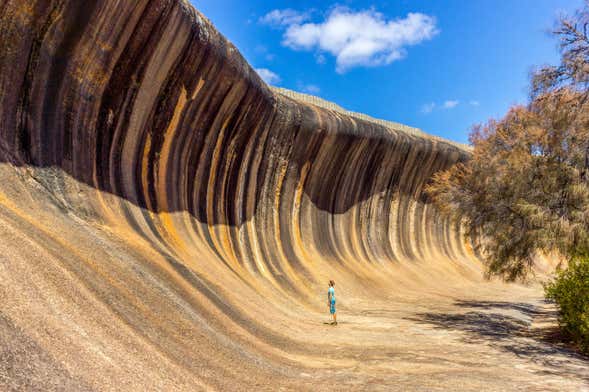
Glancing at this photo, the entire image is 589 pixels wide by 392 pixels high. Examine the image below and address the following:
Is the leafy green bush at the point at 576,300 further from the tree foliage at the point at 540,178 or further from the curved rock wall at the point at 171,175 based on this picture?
the curved rock wall at the point at 171,175

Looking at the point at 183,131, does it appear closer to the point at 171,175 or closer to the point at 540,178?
the point at 171,175

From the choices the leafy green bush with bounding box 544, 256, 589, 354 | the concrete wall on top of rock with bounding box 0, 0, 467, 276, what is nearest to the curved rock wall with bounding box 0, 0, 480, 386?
the concrete wall on top of rock with bounding box 0, 0, 467, 276

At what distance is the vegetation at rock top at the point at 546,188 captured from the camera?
32.8 feet

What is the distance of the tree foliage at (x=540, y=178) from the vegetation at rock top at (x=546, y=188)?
0.02 meters

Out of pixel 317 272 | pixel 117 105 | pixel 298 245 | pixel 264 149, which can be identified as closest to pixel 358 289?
pixel 317 272

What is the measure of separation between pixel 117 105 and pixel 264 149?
7621 millimetres

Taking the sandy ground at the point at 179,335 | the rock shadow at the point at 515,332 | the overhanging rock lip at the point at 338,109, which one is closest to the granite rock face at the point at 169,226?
the sandy ground at the point at 179,335

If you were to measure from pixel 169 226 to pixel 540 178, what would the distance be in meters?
10.4

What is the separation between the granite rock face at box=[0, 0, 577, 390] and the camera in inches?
203

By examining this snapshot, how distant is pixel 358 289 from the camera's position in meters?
18.2

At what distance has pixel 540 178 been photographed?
11570 mm

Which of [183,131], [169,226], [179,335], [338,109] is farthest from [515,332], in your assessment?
[338,109]

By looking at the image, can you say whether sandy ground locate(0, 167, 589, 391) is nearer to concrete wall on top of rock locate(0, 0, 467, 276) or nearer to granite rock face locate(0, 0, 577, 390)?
granite rock face locate(0, 0, 577, 390)

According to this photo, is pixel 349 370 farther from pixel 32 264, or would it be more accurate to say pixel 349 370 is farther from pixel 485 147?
pixel 485 147
